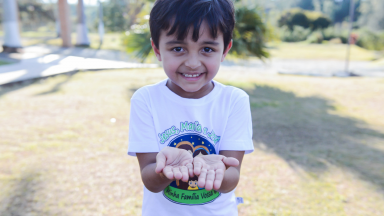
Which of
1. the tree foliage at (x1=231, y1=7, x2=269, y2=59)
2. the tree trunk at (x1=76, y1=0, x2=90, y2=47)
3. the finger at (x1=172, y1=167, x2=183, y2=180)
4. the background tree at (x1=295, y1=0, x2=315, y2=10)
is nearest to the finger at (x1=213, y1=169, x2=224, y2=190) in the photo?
the finger at (x1=172, y1=167, x2=183, y2=180)

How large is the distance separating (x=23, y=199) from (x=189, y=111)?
2.15 m

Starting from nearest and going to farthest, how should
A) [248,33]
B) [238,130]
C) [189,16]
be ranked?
[189,16] < [238,130] < [248,33]

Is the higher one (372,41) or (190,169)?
(190,169)

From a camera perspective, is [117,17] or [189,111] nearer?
[189,111]

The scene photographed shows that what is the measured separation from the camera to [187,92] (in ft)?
4.42

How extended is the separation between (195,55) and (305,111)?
17.1ft

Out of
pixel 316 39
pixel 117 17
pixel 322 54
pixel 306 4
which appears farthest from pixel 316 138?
pixel 306 4

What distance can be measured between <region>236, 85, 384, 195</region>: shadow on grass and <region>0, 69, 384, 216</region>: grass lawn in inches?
0.5

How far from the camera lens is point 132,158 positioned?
358 cm

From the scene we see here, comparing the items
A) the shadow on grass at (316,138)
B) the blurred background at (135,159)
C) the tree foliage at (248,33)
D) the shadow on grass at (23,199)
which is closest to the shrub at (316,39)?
the blurred background at (135,159)

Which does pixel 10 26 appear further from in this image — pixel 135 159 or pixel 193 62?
pixel 193 62

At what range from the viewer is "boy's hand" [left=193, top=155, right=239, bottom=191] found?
96 centimetres

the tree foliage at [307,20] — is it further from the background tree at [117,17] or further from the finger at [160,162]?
the finger at [160,162]

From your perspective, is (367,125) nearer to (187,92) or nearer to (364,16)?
(187,92)
